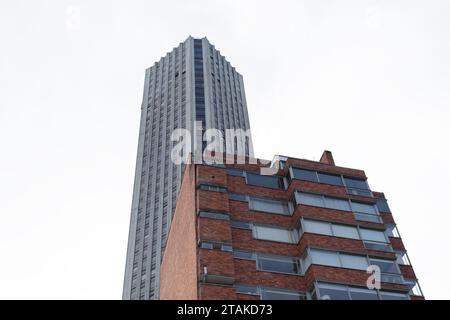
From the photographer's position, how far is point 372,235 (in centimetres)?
3538

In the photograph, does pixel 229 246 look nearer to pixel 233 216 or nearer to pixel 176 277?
pixel 233 216

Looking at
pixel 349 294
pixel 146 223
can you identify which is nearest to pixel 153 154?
pixel 146 223

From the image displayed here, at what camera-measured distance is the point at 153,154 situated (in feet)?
354

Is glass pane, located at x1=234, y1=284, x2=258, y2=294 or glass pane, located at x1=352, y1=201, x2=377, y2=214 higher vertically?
glass pane, located at x1=352, y1=201, x2=377, y2=214

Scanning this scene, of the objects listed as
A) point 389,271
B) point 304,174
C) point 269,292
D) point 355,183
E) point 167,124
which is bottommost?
point 269,292

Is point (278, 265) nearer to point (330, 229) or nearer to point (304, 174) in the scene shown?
point (330, 229)

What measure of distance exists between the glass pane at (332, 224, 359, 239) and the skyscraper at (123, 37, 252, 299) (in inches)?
1929

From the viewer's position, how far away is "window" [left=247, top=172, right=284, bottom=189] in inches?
1455

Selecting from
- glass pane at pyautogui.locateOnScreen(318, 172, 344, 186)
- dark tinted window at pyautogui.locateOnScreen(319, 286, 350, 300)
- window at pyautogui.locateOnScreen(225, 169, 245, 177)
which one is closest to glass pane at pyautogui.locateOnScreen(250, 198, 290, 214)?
window at pyautogui.locateOnScreen(225, 169, 245, 177)

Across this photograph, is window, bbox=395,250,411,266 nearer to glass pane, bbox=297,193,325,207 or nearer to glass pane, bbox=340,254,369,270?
glass pane, bbox=340,254,369,270

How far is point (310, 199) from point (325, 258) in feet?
16.3

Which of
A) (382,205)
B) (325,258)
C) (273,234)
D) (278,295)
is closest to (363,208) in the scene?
(382,205)

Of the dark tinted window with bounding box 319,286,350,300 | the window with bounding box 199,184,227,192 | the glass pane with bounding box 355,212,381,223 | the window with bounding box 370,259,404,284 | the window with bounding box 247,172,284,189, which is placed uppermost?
the window with bounding box 247,172,284,189
